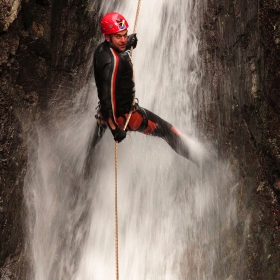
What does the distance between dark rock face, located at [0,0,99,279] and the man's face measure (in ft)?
3.82

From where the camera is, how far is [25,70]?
504cm

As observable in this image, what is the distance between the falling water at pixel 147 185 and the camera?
5613 millimetres

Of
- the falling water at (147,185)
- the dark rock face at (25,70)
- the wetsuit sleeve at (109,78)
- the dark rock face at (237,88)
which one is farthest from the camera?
the falling water at (147,185)

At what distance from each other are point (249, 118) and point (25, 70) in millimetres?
2891

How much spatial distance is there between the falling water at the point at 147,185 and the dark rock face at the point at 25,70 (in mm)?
374

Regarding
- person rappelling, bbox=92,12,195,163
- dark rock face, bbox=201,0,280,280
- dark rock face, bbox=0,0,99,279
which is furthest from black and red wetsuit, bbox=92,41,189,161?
dark rock face, bbox=201,0,280,280

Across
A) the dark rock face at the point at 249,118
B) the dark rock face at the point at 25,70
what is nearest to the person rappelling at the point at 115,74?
the dark rock face at the point at 25,70

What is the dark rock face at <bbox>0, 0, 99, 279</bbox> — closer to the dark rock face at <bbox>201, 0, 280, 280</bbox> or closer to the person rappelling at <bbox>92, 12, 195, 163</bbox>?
the person rappelling at <bbox>92, 12, 195, 163</bbox>

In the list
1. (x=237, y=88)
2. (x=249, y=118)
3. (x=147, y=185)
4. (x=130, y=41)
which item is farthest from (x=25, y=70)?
(x=249, y=118)

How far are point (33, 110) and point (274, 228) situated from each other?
3.48 metres

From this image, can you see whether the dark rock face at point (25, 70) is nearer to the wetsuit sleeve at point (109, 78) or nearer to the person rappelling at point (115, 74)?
the person rappelling at point (115, 74)

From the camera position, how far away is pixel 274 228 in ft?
19.2

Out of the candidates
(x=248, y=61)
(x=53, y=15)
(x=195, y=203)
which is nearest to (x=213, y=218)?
(x=195, y=203)

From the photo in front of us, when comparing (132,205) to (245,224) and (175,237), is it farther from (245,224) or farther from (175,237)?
(245,224)
